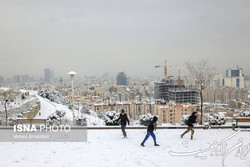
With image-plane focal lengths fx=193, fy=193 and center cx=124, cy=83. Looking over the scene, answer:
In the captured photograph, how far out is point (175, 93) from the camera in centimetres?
7712

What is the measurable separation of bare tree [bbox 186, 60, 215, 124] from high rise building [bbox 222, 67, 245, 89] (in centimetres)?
6537

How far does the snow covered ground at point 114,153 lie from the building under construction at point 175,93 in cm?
6779

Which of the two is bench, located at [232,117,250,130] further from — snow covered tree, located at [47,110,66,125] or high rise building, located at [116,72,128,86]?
high rise building, located at [116,72,128,86]

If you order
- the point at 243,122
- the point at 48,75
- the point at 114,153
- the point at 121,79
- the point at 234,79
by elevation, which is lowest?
the point at 114,153

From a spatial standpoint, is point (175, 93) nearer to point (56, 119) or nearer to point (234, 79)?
point (234, 79)

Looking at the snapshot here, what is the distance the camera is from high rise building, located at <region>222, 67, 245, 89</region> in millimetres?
69531

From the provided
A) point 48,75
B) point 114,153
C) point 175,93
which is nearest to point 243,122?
point 114,153

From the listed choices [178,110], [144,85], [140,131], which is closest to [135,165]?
[140,131]

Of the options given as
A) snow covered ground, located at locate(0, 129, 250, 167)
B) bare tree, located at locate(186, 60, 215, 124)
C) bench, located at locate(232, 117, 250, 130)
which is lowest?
snow covered ground, located at locate(0, 129, 250, 167)

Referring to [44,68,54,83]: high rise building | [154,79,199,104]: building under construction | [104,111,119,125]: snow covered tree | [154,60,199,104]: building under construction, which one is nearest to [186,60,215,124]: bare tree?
[104,111,119,125]: snow covered tree

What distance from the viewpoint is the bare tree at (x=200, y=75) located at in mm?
10848

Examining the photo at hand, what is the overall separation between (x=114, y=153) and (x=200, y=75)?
25.3ft

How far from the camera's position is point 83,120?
933 centimetres

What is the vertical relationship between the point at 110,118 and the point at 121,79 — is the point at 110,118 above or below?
below
